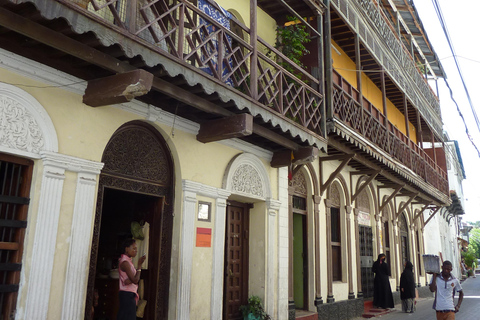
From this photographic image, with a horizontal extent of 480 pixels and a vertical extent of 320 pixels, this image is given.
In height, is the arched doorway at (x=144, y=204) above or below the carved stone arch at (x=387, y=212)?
below

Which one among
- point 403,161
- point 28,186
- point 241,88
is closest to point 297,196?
point 241,88

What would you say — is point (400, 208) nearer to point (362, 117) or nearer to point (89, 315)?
point (362, 117)

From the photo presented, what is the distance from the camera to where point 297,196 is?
10617mm

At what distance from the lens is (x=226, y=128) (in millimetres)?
6941

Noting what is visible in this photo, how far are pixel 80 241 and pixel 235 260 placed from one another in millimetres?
3921

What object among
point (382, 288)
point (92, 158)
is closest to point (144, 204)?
point (92, 158)

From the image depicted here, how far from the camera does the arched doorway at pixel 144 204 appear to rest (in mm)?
6258

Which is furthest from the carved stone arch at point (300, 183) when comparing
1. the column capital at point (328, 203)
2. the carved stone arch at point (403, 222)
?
the carved stone arch at point (403, 222)

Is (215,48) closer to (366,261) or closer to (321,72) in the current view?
(321,72)

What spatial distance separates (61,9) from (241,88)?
12.9 ft

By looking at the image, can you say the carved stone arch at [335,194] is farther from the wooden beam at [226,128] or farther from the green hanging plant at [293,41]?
the wooden beam at [226,128]

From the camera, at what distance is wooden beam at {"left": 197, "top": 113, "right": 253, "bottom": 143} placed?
6.69 m

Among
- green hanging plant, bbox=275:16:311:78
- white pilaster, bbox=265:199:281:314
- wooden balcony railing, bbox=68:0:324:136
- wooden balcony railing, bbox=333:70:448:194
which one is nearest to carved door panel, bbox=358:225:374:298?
wooden balcony railing, bbox=333:70:448:194

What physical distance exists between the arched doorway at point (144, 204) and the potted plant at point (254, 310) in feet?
6.85
